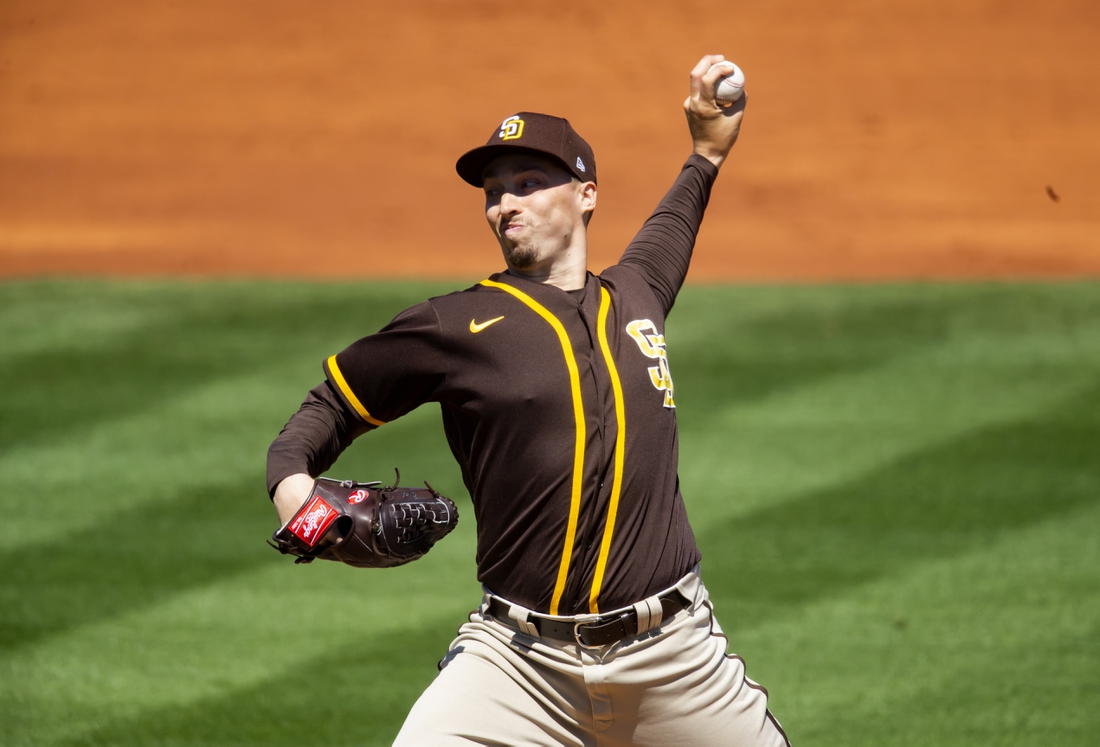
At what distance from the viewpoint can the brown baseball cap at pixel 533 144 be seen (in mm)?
2922

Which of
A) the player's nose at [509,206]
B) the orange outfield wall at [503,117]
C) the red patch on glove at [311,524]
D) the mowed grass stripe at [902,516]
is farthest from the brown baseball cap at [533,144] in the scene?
the orange outfield wall at [503,117]

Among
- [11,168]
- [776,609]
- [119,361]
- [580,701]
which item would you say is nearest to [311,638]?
[776,609]

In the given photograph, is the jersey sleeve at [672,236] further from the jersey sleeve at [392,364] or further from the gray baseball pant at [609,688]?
the gray baseball pant at [609,688]

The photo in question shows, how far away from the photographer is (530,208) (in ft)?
9.66

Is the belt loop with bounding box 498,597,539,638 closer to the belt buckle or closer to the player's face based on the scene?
the belt buckle

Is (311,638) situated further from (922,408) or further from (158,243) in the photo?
(158,243)

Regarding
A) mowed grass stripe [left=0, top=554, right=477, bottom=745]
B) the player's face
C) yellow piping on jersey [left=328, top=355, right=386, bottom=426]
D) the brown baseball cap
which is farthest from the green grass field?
the brown baseball cap

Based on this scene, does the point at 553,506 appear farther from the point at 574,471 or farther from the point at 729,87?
the point at 729,87

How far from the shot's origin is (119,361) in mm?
8305

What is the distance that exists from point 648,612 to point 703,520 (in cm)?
349

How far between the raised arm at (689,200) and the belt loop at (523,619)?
0.90 meters

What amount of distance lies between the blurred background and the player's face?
7.00ft

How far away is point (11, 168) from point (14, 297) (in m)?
3.28

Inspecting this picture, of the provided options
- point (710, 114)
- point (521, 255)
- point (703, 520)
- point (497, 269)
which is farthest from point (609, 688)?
point (497, 269)
